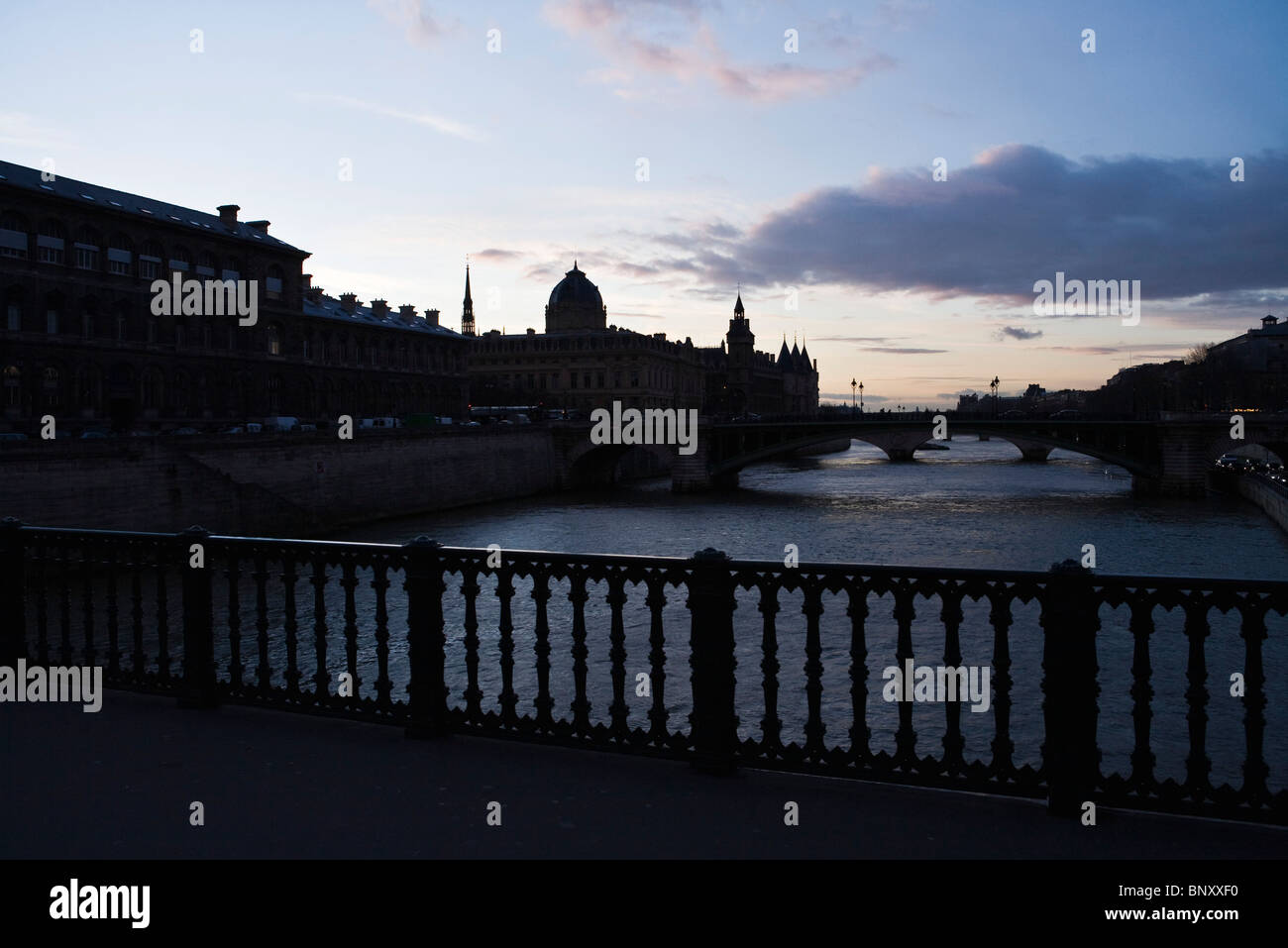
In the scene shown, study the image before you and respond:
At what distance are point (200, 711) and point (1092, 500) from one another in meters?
52.3

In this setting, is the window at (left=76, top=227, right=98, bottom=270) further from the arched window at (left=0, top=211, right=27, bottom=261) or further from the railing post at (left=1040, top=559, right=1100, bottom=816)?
the railing post at (left=1040, top=559, right=1100, bottom=816)

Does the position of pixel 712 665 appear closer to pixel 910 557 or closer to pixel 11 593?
pixel 11 593

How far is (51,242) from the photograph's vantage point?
143ft

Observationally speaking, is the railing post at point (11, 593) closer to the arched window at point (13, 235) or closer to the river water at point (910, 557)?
the river water at point (910, 557)

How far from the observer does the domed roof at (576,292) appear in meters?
133

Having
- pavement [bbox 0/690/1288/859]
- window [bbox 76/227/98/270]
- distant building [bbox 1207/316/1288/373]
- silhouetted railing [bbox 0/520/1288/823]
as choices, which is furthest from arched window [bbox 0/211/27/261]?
distant building [bbox 1207/316/1288/373]

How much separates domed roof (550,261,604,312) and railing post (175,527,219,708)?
129 m

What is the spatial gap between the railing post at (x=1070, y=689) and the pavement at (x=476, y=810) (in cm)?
18

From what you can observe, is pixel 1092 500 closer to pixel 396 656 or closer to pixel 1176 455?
pixel 1176 455

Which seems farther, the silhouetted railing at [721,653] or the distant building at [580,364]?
the distant building at [580,364]

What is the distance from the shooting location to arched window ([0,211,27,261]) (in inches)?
1625

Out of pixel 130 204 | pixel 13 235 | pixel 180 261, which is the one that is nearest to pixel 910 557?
pixel 13 235

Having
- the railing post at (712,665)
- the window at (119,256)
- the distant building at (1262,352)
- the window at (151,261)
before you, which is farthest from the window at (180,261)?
the distant building at (1262,352)

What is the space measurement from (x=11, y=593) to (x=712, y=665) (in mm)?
5274
